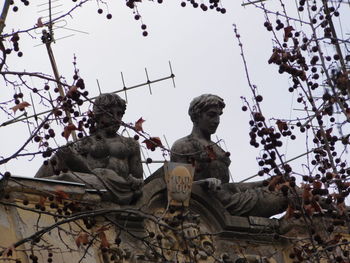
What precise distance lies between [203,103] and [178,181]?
1.63 meters

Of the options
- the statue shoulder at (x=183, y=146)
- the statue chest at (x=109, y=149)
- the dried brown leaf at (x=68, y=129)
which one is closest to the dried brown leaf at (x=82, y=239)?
the dried brown leaf at (x=68, y=129)

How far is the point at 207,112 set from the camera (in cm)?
2675

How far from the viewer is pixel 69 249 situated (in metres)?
23.9

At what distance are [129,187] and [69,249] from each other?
5.14 feet

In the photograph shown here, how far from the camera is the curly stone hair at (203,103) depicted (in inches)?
1053

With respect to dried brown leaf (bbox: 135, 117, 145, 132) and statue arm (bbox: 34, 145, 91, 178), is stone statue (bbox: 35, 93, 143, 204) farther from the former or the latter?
dried brown leaf (bbox: 135, 117, 145, 132)

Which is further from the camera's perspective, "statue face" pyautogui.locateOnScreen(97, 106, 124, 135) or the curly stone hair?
the curly stone hair

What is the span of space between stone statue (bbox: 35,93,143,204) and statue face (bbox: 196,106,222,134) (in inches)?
49.4

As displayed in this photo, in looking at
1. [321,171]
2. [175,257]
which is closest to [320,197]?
[321,171]

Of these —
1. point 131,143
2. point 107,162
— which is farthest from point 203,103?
point 107,162

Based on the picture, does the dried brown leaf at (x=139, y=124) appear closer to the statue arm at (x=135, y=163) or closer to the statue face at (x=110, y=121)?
the statue face at (x=110, y=121)

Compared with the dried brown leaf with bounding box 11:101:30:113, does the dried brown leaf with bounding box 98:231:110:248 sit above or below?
→ below

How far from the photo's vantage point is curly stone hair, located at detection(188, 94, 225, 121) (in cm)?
2675

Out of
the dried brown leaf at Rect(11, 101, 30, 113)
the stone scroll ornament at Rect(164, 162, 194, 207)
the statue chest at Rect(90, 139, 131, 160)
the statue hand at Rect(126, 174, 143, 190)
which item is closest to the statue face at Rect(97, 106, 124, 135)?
the statue chest at Rect(90, 139, 131, 160)
